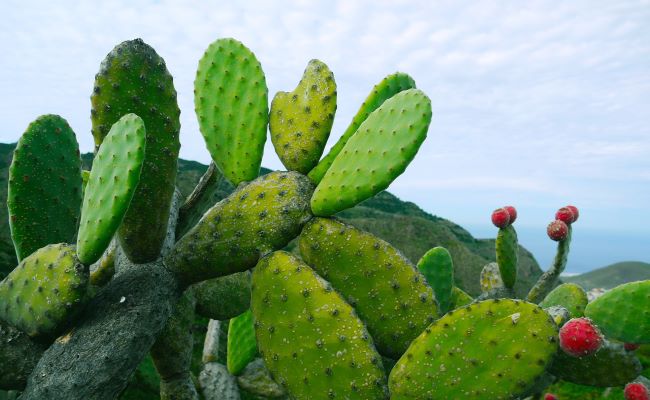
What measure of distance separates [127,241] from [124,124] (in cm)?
41

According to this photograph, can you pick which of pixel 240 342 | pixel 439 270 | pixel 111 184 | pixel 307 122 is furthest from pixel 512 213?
pixel 111 184

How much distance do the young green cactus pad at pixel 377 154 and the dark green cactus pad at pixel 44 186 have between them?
0.83m

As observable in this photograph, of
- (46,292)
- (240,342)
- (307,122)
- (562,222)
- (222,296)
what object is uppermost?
(307,122)

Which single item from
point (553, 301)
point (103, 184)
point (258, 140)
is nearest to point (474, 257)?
point (553, 301)

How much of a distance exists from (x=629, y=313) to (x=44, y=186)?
1833 mm

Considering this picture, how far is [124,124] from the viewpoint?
1.36 meters

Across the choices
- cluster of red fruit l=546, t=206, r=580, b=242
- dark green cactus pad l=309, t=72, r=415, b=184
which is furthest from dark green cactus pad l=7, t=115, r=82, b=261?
cluster of red fruit l=546, t=206, r=580, b=242

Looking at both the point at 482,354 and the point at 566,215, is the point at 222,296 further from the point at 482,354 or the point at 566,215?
the point at 566,215

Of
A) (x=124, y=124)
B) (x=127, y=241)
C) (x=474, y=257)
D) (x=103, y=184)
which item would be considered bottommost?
(x=474, y=257)

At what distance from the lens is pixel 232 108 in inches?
69.9

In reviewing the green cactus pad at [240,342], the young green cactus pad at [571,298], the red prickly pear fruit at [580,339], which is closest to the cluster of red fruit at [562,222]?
the young green cactus pad at [571,298]

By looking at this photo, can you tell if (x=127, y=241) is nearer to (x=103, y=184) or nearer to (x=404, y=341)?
(x=103, y=184)

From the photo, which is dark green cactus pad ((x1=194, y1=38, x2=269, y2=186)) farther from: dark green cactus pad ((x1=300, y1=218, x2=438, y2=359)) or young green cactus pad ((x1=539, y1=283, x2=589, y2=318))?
young green cactus pad ((x1=539, y1=283, x2=589, y2=318))

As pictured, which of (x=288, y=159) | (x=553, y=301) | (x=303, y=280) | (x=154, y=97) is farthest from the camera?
(x=553, y=301)
